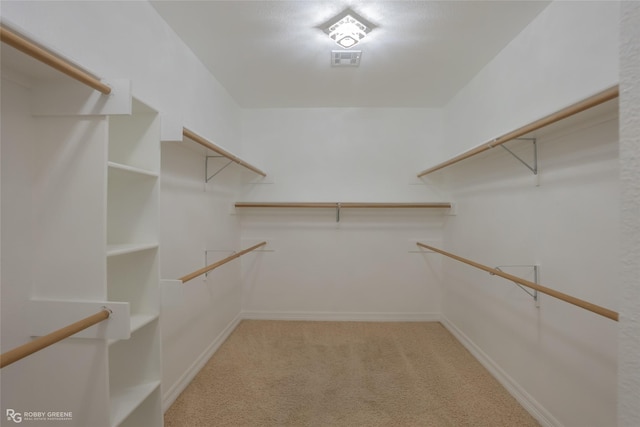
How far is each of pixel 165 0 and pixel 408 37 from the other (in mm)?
1381

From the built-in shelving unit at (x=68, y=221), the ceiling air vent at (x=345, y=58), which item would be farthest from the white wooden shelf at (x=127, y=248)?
the ceiling air vent at (x=345, y=58)

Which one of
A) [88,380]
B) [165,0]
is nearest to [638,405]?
[88,380]

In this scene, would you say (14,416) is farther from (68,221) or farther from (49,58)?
(49,58)

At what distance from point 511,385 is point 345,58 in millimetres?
2400

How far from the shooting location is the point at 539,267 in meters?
1.41

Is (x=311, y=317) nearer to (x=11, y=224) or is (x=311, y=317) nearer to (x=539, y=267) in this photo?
(x=539, y=267)

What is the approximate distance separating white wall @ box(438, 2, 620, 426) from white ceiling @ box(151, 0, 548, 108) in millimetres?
244

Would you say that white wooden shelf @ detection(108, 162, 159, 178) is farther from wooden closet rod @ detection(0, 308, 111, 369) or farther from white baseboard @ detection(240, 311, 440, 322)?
white baseboard @ detection(240, 311, 440, 322)

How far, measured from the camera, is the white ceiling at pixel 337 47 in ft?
4.54

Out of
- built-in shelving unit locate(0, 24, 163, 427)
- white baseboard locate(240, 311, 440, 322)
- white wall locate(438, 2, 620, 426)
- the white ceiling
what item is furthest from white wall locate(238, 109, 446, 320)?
built-in shelving unit locate(0, 24, 163, 427)

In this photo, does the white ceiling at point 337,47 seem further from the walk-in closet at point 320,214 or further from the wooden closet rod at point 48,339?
the wooden closet rod at point 48,339

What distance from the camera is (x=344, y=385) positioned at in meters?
1.66

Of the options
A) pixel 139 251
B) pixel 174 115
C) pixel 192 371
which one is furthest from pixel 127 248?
pixel 192 371

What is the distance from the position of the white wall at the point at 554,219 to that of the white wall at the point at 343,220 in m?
→ 0.68
